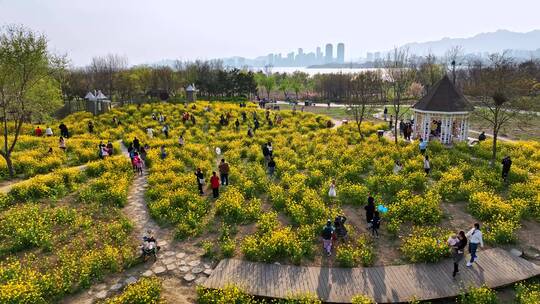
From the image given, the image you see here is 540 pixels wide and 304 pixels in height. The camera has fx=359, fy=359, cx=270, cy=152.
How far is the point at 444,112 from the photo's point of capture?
86.3 feet

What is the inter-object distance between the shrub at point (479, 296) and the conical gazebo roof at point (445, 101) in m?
18.9

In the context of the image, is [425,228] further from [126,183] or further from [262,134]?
[262,134]

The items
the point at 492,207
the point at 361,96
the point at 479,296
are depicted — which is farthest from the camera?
the point at 361,96

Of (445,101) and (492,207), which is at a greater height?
(445,101)

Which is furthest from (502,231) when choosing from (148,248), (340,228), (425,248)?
(148,248)

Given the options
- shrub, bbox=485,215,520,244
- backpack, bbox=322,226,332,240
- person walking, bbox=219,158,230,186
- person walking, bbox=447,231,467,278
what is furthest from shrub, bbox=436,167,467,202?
person walking, bbox=219,158,230,186

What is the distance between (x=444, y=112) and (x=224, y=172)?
684 inches

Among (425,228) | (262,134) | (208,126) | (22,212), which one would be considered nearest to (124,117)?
(208,126)

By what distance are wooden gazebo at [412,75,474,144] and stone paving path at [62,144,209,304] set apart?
2106cm

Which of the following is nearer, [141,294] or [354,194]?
[141,294]

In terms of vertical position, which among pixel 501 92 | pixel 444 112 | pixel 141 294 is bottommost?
pixel 141 294

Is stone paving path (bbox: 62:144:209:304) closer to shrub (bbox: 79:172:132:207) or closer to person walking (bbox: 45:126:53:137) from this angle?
shrub (bbox: 79:172:132:207)

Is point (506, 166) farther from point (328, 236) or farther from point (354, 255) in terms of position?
point (328, 236)

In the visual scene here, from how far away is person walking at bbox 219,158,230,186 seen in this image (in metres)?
18.8
